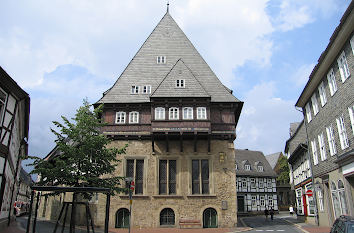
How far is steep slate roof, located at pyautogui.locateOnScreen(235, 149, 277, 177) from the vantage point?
52906 mm

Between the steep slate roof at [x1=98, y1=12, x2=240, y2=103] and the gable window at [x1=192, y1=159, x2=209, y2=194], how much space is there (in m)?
5.65

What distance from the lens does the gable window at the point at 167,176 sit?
941 inches

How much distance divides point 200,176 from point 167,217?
13.7 feet

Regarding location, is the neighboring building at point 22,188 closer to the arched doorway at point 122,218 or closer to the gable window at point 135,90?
the arched doorway at point 122,218

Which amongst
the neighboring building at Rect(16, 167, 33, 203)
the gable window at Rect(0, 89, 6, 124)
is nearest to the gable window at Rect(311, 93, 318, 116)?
the gable window at Rect(0, 89, 6, 124)

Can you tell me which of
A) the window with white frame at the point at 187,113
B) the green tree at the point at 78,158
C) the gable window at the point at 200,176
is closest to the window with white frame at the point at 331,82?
the window with white frame at the point at 187,113

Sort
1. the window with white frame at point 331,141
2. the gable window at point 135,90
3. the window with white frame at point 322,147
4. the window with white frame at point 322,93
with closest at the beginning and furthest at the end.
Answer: the window with white frame at point 331,141 → the window with white frame at point 322,93 → the window with white frame at point 322,147 → the gable window at point 135,90

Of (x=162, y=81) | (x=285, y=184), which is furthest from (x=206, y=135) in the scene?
(x=285, y=184)

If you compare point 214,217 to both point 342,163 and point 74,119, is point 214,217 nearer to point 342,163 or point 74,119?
point 342,163

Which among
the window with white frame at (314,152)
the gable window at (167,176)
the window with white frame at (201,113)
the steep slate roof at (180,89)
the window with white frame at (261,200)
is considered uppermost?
the steep slate roof at (180,89)

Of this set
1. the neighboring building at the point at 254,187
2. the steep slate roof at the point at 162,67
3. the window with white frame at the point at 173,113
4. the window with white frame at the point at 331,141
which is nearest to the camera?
the window with white frame at the point at 331,141

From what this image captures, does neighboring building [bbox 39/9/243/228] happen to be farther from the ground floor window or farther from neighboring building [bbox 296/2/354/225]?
neighboring building [bbox 296/2/354/225]

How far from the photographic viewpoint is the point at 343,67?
16609 mm

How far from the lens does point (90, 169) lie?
17141mm
